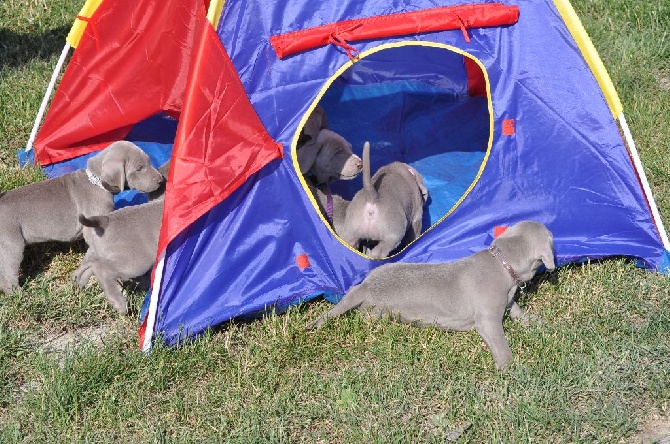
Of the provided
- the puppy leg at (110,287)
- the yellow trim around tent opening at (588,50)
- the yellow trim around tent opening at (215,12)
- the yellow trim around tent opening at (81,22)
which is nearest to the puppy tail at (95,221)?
the puppy leg at (110,287)

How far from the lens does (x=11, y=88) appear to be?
7.43 metres

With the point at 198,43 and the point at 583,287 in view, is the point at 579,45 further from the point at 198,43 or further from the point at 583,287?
the point at 198,43

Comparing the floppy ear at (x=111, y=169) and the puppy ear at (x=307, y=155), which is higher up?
the floppy ear at (x=111, y=169)

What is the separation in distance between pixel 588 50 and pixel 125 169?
286cm

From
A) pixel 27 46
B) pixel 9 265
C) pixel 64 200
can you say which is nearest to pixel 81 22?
pixel 64 200

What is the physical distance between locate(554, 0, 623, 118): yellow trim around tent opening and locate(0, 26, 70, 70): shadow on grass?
15.9 feet

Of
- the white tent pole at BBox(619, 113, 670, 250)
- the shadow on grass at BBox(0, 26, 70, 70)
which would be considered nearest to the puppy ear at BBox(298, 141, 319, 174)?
the white tent pole at BBox(619, 113, 670, 250)

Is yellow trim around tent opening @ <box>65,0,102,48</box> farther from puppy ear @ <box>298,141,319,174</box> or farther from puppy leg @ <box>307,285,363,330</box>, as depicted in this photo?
puppy leg @ <box>307,285,363,330</box>

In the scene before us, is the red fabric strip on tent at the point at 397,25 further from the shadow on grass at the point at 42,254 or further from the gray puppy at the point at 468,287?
the shadow on grass at the point at 42,254

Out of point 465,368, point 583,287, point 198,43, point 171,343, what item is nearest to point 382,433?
point 465,368

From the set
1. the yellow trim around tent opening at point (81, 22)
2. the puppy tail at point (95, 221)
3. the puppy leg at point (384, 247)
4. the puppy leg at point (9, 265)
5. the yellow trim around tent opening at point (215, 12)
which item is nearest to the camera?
the yellow trim around tent opening at point (215, 12)

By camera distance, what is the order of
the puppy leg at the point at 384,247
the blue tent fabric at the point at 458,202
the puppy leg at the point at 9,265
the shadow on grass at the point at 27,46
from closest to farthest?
the blue tent fabric at the point at 458,202, the puppy leg at the point at 9,265, the puppy leg at the point at 384,247, the shadow on grass at the point at 27,46

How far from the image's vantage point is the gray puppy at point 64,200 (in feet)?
17.6

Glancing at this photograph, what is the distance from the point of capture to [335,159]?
6.08 m
